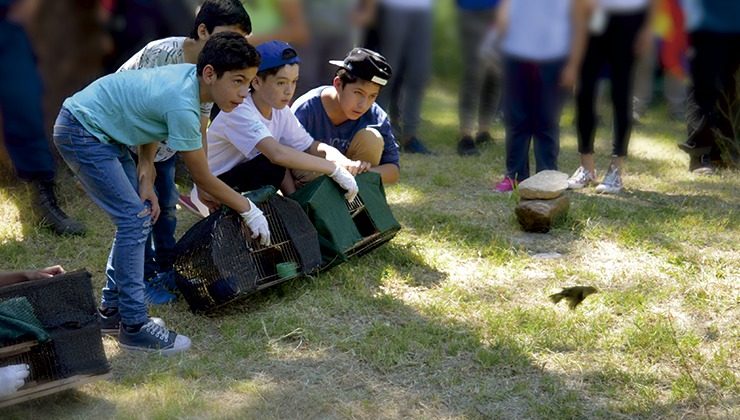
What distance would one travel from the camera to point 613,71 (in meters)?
5.87

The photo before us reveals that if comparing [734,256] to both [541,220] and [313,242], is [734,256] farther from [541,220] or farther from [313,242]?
[313,242]

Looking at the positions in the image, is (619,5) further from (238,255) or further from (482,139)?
(238,255)

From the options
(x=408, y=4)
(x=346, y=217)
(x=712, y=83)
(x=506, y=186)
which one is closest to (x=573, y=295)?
(x=346, y=217)

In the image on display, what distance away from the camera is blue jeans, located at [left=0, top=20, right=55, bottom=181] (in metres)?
5.17

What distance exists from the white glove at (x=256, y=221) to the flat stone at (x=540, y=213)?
160cm

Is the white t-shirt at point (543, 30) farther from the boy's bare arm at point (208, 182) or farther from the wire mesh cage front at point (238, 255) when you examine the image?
the boy's bare arm at point (208, 182)

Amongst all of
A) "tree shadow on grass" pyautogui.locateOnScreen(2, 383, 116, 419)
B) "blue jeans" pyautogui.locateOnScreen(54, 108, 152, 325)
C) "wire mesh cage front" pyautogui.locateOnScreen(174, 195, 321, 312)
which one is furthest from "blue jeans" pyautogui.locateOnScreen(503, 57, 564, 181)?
"tree shadow on grass" pyautogui.locateOnScreen(2, 383, 116, 419)

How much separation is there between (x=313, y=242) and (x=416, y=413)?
1163mm

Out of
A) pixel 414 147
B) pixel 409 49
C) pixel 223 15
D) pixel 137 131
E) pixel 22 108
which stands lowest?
pixel 414 147

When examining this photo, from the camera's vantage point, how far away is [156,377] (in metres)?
3.44

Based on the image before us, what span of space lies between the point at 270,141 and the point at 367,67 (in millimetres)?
590

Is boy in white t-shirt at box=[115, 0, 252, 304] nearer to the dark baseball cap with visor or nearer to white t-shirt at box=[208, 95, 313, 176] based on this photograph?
white t-shirt at box=[208, 95, 313, 176]

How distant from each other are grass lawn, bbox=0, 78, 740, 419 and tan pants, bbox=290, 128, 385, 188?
0.44 m

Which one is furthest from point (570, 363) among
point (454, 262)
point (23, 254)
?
point (23, 254)
